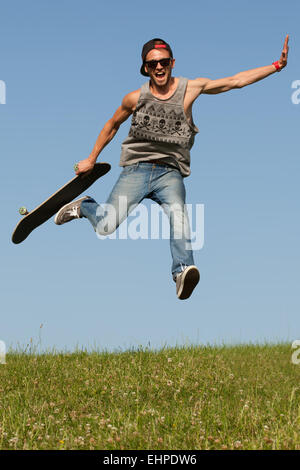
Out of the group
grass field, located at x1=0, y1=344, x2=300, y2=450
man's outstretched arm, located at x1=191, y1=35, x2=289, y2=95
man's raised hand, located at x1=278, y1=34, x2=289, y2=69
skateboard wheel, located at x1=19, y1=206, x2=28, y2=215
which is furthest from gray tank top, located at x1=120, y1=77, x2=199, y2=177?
grass field, located at x1=0, y1=344, x2=300, y2=450

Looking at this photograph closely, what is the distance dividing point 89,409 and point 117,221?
99.8 inches

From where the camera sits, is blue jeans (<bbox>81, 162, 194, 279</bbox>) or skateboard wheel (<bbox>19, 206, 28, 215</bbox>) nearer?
blue jeans (<bbox>81, 162, 194, 279</bbox>)

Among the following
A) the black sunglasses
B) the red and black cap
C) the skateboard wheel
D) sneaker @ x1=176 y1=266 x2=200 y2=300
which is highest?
the red and black cap

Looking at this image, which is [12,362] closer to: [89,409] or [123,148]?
[89,409]

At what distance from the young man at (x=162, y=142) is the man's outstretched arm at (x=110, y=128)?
14mm

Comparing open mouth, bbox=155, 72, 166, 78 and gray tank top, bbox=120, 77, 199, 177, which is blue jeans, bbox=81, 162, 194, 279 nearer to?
gray tank top, bbox=120, 77, 199, 177

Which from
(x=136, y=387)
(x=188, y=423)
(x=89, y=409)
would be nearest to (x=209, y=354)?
(x=136, y=387)

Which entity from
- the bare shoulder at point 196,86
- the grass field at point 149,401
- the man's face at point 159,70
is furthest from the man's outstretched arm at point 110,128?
the grass field at point 149,401

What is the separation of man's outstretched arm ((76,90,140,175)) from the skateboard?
403 millimetres

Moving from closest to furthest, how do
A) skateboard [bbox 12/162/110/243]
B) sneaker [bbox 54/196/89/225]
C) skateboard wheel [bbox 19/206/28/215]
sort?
1. sneaker [bbox 54/196/89/225]
2. skateboard [bbox 12/162/110/243]
3. skateboard wheel [bbox 19/206/28/215]

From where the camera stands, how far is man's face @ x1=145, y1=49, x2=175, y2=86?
7.38 meters

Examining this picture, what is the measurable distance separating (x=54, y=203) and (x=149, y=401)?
3572 millimetres

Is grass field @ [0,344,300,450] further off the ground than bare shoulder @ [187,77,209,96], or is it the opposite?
bare shoulder @ [187,77,209,96]
